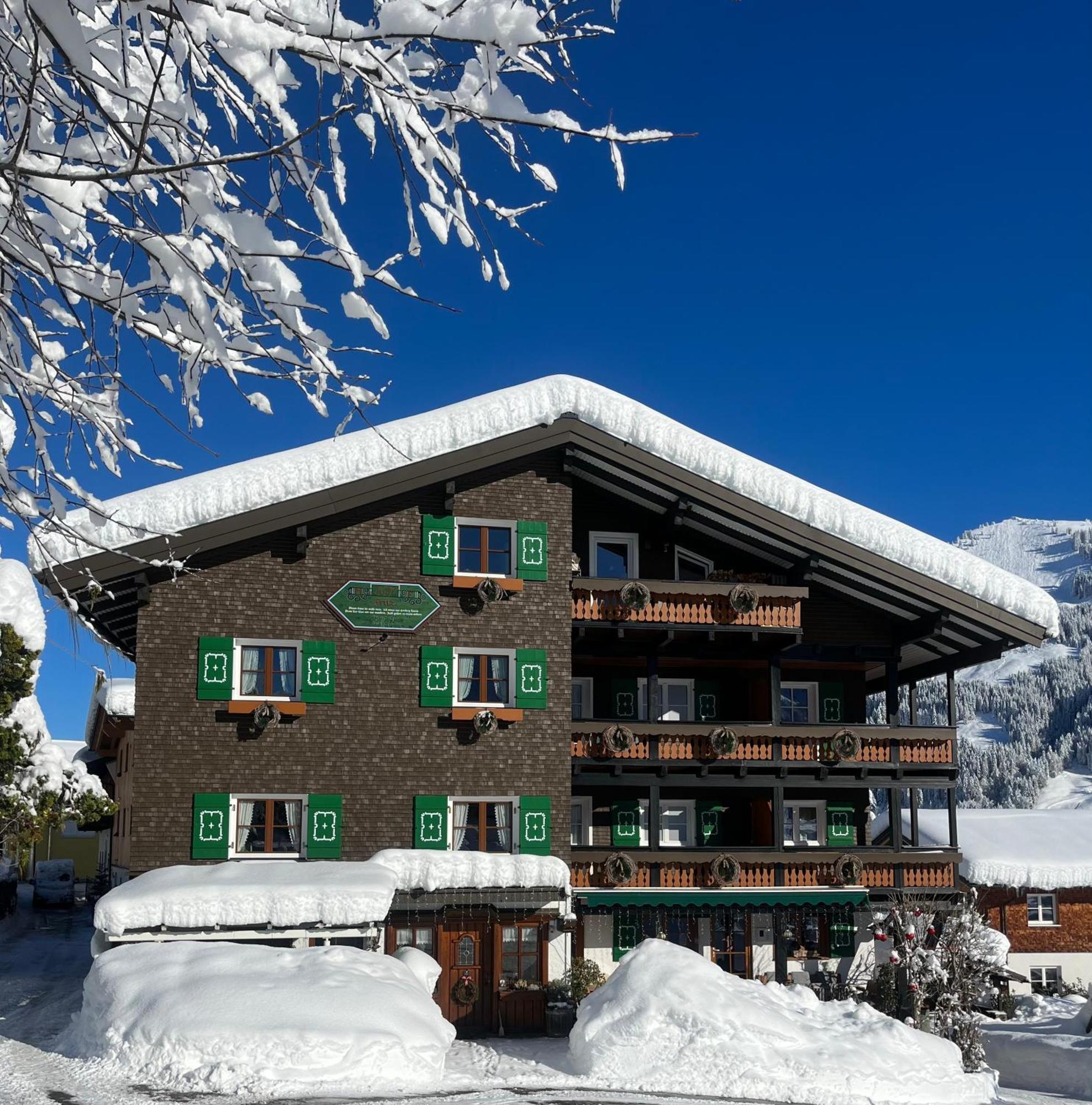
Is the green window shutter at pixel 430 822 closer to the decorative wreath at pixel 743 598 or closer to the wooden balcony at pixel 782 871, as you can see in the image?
the wooden balcony at pixel 782 871

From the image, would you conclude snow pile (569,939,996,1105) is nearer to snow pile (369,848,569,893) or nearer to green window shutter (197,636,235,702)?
snow pile (369,848,569,893)

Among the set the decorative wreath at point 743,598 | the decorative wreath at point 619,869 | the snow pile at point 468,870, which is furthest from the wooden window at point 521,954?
the decorative wreath at point 743,598

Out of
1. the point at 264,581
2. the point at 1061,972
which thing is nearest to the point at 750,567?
the point at 264,581

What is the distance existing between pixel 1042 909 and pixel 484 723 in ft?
68.2

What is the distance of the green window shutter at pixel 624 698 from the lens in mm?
27672

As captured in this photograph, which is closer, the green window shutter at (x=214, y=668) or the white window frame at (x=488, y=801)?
the green window shutter at (x=214, y=668)

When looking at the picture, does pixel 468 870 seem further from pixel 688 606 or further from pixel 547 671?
pixel 688 606

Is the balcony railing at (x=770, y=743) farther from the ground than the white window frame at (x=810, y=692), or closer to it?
closer to it

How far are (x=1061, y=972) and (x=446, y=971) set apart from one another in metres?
21.1

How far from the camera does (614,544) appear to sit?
2750cm

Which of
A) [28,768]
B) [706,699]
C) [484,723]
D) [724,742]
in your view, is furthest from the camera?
[28,768]

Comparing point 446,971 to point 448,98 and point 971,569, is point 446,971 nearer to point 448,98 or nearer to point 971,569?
point 971,569

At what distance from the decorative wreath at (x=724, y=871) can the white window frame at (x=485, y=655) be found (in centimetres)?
519

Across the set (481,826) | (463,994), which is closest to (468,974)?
(463,994)
